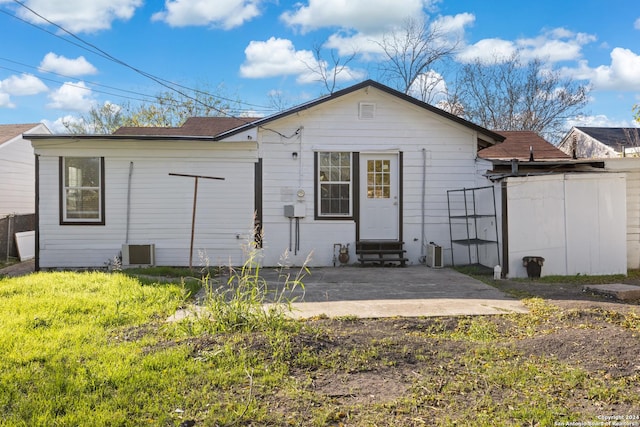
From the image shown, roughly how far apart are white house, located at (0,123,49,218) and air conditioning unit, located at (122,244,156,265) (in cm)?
786

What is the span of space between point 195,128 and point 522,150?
1001 centimetres

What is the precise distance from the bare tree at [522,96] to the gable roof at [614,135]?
5.24 feet

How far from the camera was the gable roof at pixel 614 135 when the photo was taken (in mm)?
25781

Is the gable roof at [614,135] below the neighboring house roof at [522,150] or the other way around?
the other way around

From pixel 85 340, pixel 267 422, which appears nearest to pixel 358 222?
pixel 85 340

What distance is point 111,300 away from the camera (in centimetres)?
604

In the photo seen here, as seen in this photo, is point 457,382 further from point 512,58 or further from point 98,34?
point 512,58

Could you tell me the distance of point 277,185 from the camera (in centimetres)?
1008

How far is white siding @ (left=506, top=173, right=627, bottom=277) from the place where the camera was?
27.4ft

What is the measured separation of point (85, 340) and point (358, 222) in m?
6.69

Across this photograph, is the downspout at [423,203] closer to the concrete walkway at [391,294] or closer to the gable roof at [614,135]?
the concrete walkway at [391,294]

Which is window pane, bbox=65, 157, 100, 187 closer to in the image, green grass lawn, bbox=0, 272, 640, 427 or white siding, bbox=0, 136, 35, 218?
green grass lawn, bbox=0, 272, 640, 427

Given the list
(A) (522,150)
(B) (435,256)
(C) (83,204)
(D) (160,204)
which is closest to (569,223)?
(B) (435,256)

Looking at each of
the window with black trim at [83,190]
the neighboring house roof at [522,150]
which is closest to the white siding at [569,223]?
the neighboring house roof at [522,150]
